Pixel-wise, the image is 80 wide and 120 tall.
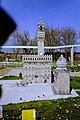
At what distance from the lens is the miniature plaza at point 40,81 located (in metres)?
2.66

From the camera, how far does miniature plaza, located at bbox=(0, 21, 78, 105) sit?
266cm

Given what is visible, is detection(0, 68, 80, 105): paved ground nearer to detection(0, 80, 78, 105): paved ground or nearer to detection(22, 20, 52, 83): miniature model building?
detection(0, 80, 78, 105): paved ground

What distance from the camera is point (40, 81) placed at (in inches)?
137

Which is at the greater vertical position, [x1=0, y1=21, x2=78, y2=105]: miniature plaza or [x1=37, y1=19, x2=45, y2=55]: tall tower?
[x1=37, y1=19, x2=45, y2=55]: tall tower

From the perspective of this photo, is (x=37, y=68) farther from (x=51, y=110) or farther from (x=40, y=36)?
(x=51, y=110)

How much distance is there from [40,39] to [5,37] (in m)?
3.62

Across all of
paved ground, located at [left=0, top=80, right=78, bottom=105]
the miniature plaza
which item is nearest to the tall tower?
the miniature plaza

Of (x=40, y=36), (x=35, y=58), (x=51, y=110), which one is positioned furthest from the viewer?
(x=40, y=36)

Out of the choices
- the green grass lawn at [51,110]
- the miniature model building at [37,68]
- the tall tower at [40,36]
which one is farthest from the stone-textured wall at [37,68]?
the green grass lawn at [51,110]

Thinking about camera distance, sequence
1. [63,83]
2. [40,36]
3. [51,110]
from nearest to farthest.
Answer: [51,110], [63,83], [40,36]

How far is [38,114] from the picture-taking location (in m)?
1.77

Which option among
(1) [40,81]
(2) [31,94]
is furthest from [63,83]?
(1) [40,81]

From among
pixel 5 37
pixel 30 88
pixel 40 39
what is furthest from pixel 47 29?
pixel 5 37

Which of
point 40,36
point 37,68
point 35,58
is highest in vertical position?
point 40,36
